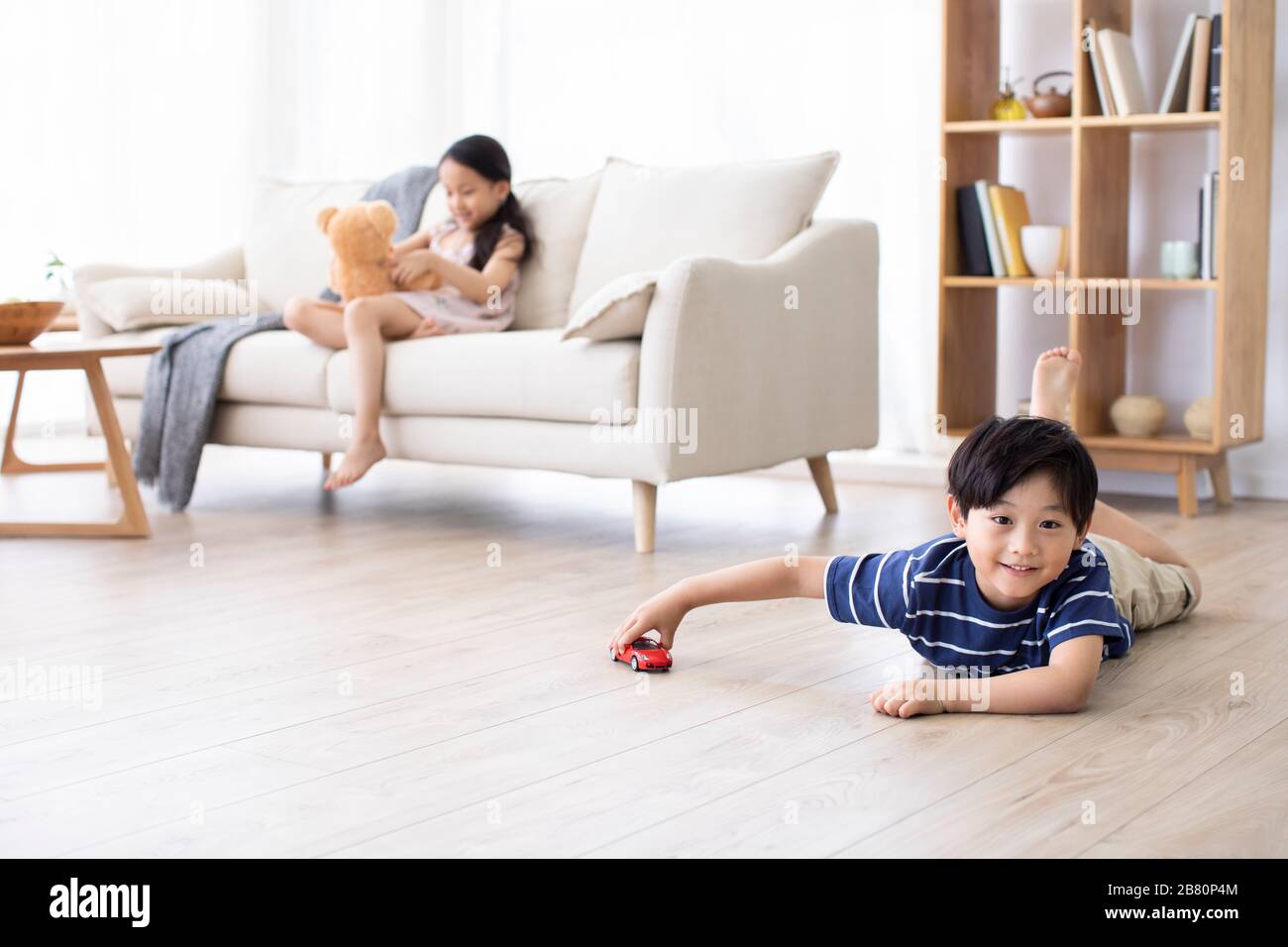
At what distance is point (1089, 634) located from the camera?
1.74 metres

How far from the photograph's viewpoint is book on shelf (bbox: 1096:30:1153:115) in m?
3.47

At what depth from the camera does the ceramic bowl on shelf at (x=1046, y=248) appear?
3582mm

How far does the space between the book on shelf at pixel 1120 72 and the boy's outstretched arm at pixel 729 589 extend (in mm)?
2024

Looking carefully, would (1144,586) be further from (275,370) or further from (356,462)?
(275,370)

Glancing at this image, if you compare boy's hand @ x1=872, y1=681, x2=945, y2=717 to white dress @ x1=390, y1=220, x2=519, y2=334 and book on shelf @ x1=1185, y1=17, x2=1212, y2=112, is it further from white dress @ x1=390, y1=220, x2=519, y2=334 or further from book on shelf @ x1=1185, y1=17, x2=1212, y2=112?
book on shelf @ x1=1185, y1=17, x2=1212, y2=112

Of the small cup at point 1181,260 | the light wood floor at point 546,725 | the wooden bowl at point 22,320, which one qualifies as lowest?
the light wood floor at point 546,725

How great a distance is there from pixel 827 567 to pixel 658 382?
3.43 feet

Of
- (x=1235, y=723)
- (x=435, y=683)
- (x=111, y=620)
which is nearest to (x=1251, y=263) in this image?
(x=1235, y=723)

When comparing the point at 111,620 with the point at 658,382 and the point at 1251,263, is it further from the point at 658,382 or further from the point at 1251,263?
the point at 1251,263
